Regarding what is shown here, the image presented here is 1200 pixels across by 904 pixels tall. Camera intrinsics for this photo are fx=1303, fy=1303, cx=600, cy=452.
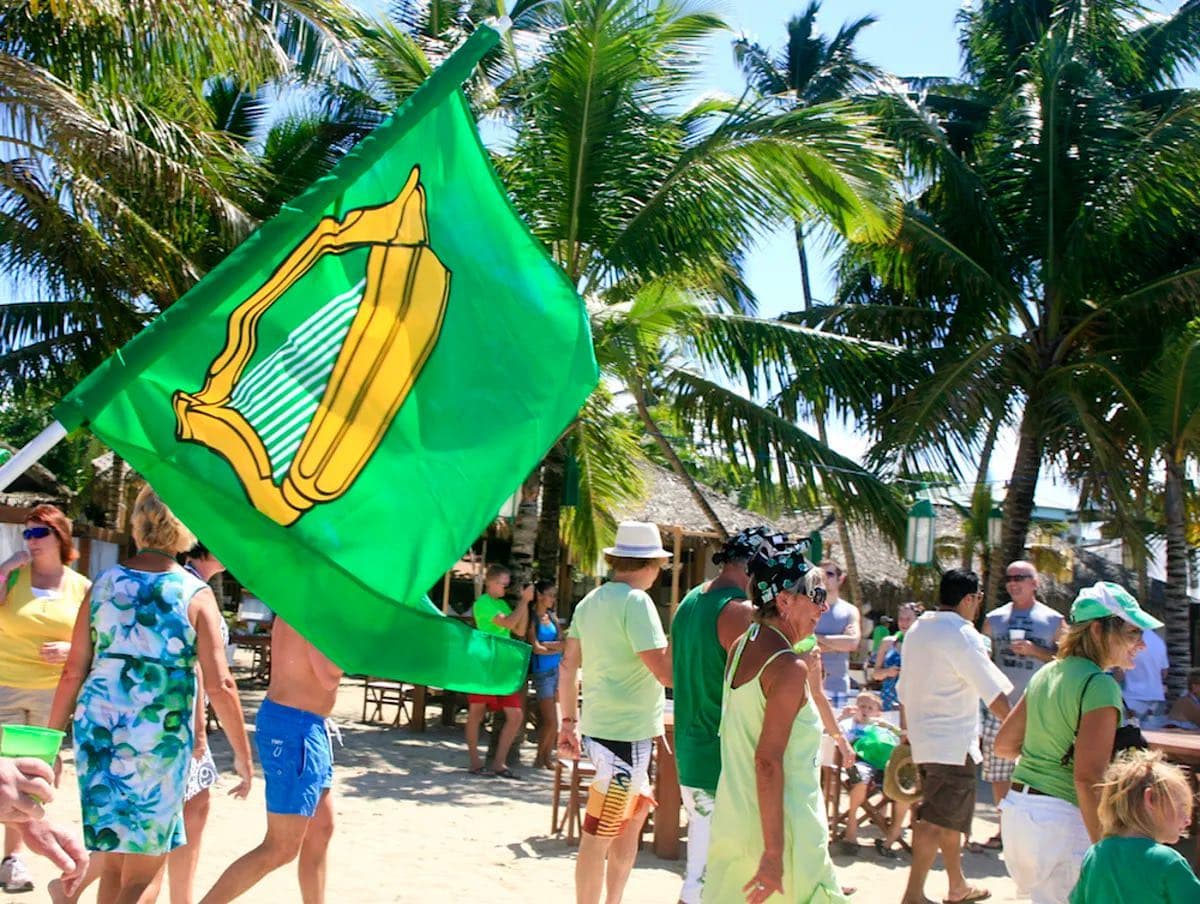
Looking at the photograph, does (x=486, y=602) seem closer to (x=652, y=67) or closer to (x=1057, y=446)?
(x=652, y=67)

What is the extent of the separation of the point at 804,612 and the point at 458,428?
132 centimetres

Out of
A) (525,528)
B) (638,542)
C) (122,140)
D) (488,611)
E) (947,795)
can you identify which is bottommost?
(947,795)

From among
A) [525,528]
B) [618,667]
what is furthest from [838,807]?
[525,528]

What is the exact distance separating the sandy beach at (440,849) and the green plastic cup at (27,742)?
2.84 m

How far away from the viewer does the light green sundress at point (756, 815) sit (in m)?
3.88

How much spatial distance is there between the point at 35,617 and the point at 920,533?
35.3ft

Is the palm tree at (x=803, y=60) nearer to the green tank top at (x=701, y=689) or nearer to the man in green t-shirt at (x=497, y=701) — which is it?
the man in green t-shirt at (x=497, y=701)

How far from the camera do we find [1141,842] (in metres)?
3.48

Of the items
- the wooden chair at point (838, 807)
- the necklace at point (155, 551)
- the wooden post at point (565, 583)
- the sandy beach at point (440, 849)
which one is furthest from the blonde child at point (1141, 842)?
the wooden post at point (565, 583)

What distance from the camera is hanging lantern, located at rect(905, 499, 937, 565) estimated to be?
14.1m

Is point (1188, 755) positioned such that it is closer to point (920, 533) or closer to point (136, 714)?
point (136, 714)

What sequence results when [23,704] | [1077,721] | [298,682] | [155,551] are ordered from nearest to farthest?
[155,551]
[1077,721]
[298,682]
[23,704]

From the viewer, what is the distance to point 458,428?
3.51 m

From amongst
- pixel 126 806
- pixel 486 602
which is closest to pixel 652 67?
Answer: pixel 486 602
